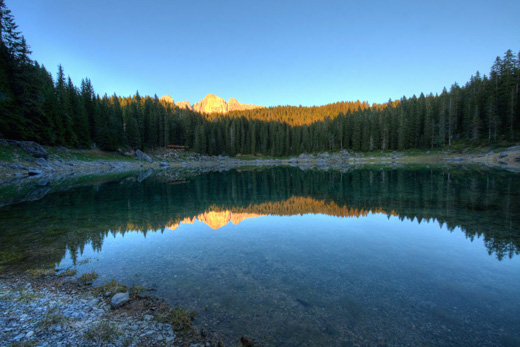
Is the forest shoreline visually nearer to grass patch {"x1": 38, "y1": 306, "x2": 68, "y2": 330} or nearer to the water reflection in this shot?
the water reflection

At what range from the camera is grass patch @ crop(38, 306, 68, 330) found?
5.10 m

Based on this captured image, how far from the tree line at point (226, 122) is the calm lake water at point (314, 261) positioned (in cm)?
4256

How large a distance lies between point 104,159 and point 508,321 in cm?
7555

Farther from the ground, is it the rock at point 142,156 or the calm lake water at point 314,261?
the rock at point 142,156

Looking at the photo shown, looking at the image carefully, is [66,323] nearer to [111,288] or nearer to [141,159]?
[111,288]

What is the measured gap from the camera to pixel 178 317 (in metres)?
5.45

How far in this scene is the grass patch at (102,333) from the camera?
4.68 metres

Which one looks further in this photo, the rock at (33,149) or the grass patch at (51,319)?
the rock at (33,149)

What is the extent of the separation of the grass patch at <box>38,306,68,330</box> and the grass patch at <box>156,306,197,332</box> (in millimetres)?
2012

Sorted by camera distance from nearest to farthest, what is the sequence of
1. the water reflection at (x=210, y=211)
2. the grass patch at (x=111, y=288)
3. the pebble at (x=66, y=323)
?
the pebble at (x=66, y=323) → the grass patch at (x=111, y=288) → the water reflection at (x=210, y=211)

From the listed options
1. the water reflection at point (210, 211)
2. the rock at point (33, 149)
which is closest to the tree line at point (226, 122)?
the rock at point (33, 149)

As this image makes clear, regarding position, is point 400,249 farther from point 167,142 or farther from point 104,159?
point 167,142

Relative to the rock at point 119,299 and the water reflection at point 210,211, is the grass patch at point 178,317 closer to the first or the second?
the rock at point 119,299

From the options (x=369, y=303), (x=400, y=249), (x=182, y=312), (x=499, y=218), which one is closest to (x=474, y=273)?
(x=400, y=249)
